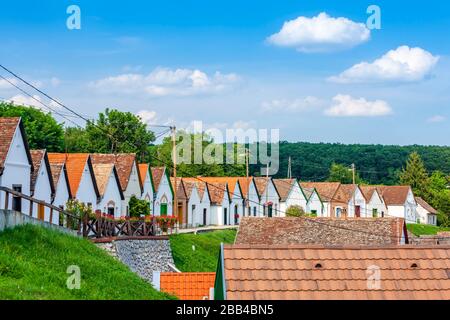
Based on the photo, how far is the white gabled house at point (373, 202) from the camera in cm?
9969

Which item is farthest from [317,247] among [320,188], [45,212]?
[320,188]

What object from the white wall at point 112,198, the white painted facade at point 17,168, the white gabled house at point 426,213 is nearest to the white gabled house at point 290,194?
the white gabled house at point 426,213

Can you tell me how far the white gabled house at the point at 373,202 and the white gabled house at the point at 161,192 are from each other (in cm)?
4457

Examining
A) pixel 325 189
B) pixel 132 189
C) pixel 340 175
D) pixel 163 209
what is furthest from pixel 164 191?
pixel 340 175

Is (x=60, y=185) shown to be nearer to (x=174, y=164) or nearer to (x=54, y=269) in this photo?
(x=174, y=164)

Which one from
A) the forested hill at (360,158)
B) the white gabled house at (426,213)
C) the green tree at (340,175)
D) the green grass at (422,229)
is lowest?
the green grass at (422,229)

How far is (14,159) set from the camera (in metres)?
34.8

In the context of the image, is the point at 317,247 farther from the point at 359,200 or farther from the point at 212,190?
the point at 359,200

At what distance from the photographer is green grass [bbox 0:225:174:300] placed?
18812 mm

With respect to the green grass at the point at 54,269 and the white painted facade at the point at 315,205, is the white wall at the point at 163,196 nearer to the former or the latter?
the green grass at the point at 54,269

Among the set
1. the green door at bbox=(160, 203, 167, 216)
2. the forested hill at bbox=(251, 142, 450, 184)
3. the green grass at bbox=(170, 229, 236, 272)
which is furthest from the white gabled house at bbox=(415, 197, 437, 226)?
the green grass at bbox=(170, 229, 236, 272)

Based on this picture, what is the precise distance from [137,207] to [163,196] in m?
7.87

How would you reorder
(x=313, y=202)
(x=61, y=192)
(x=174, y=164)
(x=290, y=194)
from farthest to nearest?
(x=313, y=202)
(x=290, y=194)
(x=174, y=164)
(x=61, y=192)

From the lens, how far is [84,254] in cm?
2808
